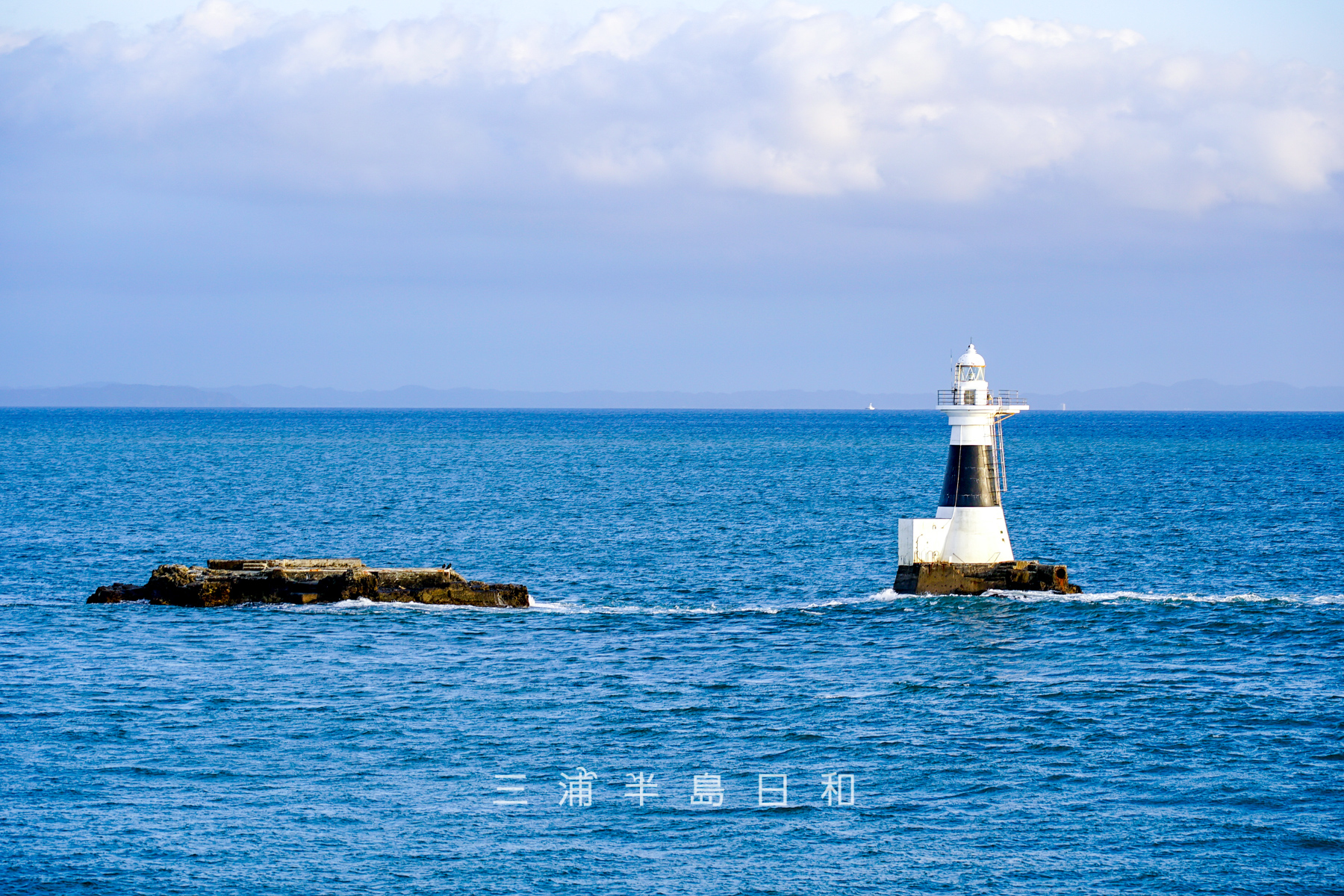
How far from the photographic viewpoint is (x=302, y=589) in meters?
49.0

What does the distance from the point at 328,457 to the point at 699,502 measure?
82.0 meters

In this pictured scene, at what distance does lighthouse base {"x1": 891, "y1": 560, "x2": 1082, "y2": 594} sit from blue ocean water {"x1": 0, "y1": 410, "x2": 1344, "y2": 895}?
616mm

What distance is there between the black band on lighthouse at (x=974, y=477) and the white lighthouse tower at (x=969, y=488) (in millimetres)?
24

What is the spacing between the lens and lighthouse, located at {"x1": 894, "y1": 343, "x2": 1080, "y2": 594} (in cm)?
4497

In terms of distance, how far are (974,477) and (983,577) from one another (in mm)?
3522

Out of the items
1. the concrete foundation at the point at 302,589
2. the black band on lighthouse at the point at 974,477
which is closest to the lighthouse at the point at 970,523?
the black band on lighthouse at the point at 974,477

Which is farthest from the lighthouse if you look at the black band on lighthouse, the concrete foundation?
the concrete foundation

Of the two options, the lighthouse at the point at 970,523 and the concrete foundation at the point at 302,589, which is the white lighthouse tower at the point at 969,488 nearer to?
the lighthouse at the point at 970,523

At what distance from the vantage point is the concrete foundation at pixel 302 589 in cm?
4862

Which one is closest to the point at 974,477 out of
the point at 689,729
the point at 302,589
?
the point at 689,729

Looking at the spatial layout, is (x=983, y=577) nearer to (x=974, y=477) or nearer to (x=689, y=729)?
(x=974, y=477)

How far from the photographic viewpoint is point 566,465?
154 meters

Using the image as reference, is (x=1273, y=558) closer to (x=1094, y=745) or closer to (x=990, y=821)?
(x=1094, y=745)

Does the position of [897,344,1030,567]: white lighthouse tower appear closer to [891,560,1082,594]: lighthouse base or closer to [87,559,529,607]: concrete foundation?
[891,560,1082,594]: lighthouse base
